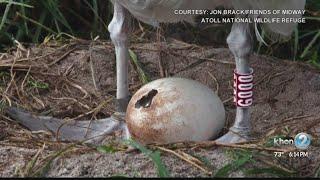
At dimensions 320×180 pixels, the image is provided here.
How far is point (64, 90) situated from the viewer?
4.04 metres

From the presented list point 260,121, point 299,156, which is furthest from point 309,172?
point 260,121

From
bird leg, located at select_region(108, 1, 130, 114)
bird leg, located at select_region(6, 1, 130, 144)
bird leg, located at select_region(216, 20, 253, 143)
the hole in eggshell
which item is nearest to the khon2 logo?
bird leg, located at select_region(216, 20, 253, 143)

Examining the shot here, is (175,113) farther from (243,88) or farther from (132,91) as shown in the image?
(132,91)

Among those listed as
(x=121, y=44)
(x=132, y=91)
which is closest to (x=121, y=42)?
(x=121, y=44)

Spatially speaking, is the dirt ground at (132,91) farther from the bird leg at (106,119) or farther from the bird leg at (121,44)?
the bird leg at (121,44)

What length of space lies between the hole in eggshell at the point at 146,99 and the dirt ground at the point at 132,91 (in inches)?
11.6

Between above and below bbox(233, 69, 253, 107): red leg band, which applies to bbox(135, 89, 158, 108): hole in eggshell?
below

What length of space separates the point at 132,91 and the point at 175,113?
0.86 meters

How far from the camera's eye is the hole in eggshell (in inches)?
125

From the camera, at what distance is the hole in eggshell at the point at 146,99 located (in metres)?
3.17

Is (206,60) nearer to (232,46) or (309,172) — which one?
(232,46)

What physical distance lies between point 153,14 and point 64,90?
1064mm

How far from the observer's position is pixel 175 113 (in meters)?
3.08

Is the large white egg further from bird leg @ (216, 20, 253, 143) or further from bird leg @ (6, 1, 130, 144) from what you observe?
bird leg @ (6, 1, 130, 144)
